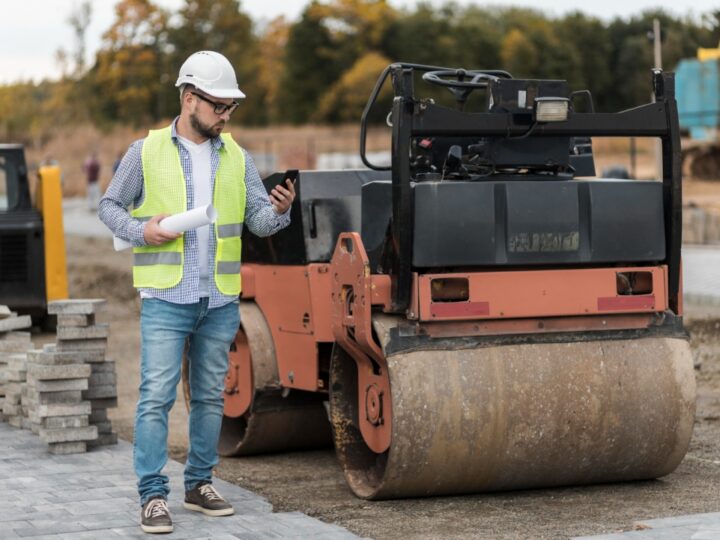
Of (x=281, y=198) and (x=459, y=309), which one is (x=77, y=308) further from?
(x=459, y=309)

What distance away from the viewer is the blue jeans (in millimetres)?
6043

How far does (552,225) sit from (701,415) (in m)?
3.18

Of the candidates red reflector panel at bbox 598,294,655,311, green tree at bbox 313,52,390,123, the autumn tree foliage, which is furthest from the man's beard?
green tree at bbox 313,52,390,123

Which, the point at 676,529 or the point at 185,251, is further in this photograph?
the point at 185,251

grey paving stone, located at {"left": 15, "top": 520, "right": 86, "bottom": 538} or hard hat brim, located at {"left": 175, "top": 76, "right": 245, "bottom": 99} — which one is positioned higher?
hard hat brim, located at {"left": 175, "top": 76, "right": 245, "bottom": 99}

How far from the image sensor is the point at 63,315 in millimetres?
8094

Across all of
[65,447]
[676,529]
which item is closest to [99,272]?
[65,447]

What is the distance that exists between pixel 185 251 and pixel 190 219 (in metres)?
0.28

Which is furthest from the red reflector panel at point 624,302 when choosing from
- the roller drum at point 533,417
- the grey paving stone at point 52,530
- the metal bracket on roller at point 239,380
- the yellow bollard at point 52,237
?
the yellow bollard at point 52,237

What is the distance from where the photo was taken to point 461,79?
7.41 meters

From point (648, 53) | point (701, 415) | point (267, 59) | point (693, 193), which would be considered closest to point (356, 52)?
point (267, 59)

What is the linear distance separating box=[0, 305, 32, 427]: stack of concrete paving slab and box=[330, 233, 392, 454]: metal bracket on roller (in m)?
2.58

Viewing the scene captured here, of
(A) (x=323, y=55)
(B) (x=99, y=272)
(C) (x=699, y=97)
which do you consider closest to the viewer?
(B) (x=99, y=272)

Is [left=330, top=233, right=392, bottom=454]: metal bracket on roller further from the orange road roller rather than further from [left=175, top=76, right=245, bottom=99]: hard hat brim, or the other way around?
[left=175, top=76, right=245, bottom=99]: hard hat brim
